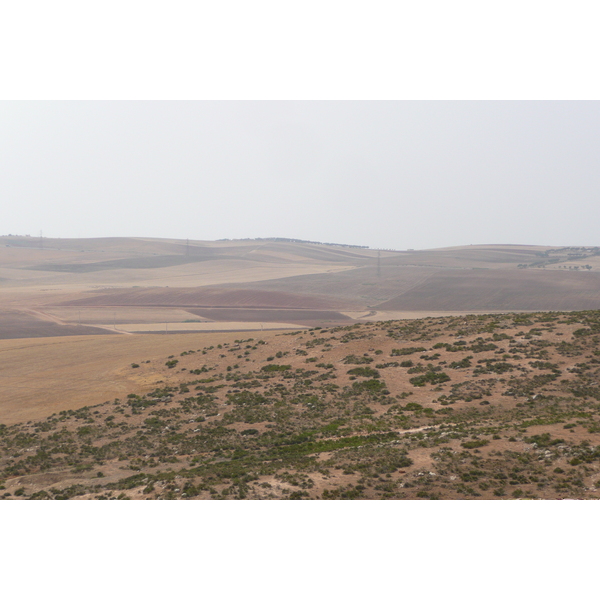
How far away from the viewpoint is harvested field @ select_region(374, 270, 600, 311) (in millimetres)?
132375

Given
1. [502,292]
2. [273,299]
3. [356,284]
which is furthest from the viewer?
[356,284]

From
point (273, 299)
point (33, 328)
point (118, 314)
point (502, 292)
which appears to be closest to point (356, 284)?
point (273, 299)

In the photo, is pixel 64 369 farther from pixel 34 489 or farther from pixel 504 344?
pixel 504 344

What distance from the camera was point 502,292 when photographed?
14600 centimetres

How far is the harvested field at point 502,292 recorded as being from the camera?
5212 inches

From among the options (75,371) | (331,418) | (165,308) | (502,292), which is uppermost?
(502,292)

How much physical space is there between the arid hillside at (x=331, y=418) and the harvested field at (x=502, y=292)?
87.1 meters

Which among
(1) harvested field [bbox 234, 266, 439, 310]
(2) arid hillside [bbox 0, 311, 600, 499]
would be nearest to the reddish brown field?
(1) harvested field [bbox 234, 266, 439, 310]

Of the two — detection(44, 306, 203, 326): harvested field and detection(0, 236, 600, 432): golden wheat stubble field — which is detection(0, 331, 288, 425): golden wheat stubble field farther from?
detection(44, 306, 203, 326): harvested field

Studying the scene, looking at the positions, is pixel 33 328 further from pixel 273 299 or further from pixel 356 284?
pixel 356 284

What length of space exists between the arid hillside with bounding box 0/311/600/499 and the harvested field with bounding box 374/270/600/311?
8706cm

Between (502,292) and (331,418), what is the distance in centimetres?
12543

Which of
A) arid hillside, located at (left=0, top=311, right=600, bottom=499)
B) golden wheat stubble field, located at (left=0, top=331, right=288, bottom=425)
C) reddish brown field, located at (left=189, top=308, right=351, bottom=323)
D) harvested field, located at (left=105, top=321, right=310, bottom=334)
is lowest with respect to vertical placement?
harvested field, located at (left=105, top=321, right=310, bottom=334)

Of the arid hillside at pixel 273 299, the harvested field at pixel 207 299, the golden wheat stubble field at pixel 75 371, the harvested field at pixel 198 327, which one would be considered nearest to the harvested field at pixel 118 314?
the arid hillside at pixel 273 299
